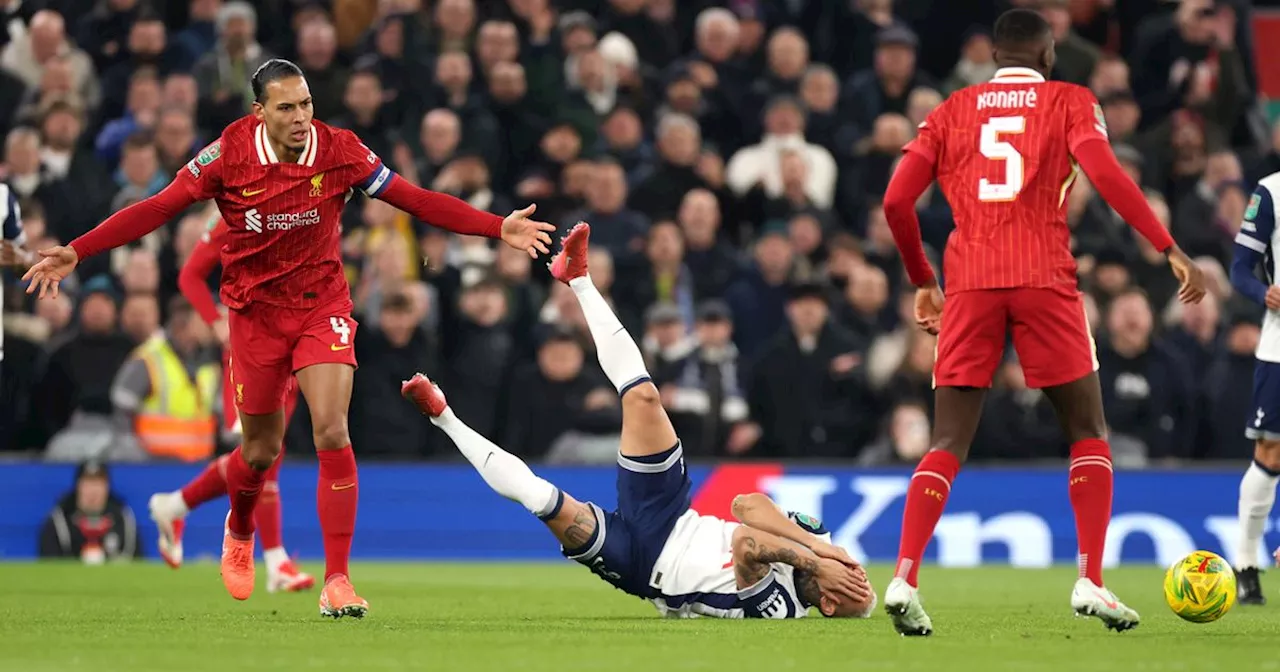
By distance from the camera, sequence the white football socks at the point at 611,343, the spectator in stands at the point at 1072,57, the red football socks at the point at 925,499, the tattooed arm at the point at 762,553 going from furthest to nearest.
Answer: the spectator in stands at the point at 1072,57 < the white football socks at the point at 611,343 < the tattooed arm at the point at 762,553 < the red football socks at the point at 925,499

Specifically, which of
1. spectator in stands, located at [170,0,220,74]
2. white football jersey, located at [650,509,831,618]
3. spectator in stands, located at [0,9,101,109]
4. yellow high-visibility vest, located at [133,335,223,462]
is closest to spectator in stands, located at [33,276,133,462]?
yellow high-visibility vest, located at [133,335,223,462]

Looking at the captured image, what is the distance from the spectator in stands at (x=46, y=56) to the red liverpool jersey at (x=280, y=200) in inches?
384

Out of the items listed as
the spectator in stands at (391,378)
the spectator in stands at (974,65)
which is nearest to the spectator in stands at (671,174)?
the spectator in stands at (391,378)

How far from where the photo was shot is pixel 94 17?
19828 millimetres

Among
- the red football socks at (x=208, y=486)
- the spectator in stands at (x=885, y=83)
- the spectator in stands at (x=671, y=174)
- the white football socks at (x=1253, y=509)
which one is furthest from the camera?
the spectator in stands at (x=885, y=83)

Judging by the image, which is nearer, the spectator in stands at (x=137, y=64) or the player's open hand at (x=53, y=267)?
the player's open hand at (x=53, y=267)

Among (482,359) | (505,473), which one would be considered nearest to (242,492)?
(505,473)

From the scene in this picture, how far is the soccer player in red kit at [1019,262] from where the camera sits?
8586mm

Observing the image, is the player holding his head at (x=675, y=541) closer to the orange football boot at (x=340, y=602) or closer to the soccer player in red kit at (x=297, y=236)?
the soccer player in red kit at (x=297, y=236)

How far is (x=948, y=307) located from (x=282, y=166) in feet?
11.0

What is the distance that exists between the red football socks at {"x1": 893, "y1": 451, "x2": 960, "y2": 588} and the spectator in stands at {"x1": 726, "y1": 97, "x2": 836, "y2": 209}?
9.93 meters

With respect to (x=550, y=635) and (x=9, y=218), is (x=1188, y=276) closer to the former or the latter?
(x=550, y=635)

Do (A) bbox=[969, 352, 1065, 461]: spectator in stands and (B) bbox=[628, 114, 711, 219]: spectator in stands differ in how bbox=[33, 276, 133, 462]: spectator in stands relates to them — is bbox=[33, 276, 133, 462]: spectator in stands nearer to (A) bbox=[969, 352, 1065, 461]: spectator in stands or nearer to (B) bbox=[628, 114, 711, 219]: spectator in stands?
(B) bbox=[628, 114, 711, 219]: spectator in stands

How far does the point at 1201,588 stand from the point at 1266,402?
2514mm
